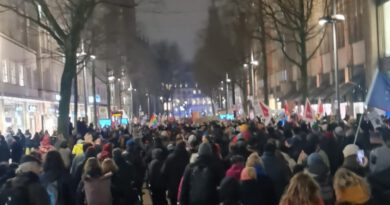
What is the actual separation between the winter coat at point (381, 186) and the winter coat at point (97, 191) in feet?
12.8

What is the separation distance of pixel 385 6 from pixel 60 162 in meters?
36.5

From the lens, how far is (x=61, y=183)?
41.8ft

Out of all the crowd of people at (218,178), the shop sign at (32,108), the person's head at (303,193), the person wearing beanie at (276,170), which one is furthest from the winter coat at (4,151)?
the shop sign at (32,108)

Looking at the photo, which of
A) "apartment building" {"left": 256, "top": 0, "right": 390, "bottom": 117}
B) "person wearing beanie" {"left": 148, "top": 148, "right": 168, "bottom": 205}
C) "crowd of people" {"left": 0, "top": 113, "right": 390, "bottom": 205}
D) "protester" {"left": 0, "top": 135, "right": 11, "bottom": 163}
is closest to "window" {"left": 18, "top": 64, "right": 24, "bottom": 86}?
"apartment building" {"left": 256, "top": 0, "right": 390, "bottom": 117}

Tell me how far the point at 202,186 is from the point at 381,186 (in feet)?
9.51

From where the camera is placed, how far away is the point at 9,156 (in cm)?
2981

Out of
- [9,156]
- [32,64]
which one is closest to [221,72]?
[32,64]

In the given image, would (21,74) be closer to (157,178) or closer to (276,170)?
(157,178)

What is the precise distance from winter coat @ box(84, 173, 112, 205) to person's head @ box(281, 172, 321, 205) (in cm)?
505

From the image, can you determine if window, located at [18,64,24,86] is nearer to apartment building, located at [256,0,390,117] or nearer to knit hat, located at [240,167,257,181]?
apartment building, located at [256,0,390,117]

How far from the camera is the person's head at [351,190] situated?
26.2 feet

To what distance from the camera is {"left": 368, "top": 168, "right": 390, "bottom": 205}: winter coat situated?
973 centimetres

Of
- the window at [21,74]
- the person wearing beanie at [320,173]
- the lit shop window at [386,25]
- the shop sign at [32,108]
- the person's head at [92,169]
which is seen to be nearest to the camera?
the person wearing beanie at [320,173]

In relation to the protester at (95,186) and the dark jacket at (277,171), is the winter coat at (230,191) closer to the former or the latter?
the dark jacket at (277,171)
